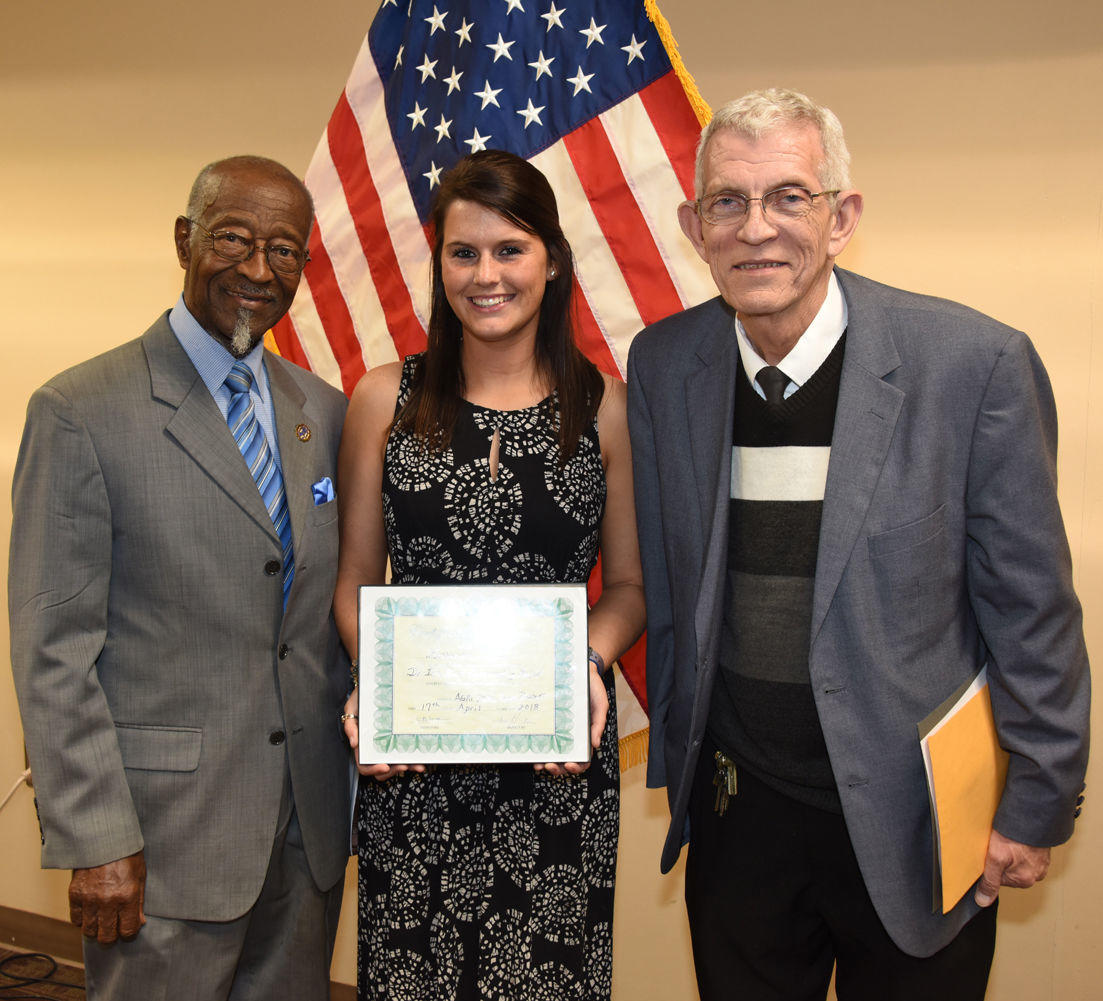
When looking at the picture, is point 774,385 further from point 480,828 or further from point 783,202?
point 480,828

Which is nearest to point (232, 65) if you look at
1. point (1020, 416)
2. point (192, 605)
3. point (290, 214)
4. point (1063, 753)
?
point (290, 214)

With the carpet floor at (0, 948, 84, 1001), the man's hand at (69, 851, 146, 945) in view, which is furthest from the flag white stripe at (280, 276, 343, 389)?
the carpet floor at (0, 948, 84, 1001)

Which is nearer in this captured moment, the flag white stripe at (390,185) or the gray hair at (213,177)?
the gray hair at (213,177)

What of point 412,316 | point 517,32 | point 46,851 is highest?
point 517,32

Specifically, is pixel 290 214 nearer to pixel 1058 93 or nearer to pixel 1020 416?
pixel 1020 416

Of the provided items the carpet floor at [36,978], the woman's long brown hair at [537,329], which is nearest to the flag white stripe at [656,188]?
the woman's long brown hair at [537,329]

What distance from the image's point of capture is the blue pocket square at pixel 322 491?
1931 mm

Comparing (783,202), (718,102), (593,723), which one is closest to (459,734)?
(593,723)

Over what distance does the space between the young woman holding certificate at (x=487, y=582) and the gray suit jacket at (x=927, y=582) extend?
1.32 feet

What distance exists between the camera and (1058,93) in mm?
2518

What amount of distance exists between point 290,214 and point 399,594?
779 millimetres

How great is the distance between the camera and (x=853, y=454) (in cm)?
166

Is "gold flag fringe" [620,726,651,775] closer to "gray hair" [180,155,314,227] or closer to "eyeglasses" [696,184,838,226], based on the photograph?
"eyeglasses" [696,184,838,226]

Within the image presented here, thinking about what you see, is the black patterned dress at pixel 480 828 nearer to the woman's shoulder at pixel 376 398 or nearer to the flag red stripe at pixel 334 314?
the woman's shoulder at pixel 376 398
